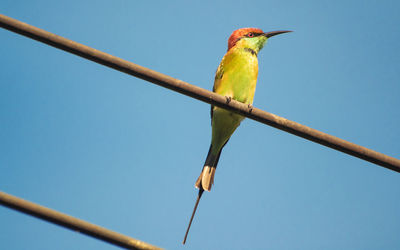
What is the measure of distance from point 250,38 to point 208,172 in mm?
1711

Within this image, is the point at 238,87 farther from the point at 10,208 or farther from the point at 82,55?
the point at 10,208

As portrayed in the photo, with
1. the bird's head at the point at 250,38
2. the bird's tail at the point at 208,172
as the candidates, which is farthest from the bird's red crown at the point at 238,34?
the bird's tail at the point at 208,172

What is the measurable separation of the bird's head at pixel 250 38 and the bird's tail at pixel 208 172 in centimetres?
120

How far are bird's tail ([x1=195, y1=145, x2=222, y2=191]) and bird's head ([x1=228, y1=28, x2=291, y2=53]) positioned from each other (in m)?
1.20

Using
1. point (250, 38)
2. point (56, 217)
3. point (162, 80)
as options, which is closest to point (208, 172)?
point (162, 80)

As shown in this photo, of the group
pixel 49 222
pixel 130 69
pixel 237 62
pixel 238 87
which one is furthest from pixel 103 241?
pixel 237 62

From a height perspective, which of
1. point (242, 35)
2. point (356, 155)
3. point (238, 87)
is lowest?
point (356, 155)

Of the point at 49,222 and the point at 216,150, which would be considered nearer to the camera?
the point at 49,222

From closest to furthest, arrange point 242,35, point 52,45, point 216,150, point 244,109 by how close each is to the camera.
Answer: point 52,45, point 244,109, point 216,150, point 242,35

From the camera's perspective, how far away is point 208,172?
116 inches

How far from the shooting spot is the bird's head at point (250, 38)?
3.88 m

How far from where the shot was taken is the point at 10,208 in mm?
1063

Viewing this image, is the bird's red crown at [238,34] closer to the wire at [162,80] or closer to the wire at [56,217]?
the wire at [162,80]

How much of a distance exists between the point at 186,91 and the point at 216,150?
6.20 feet
